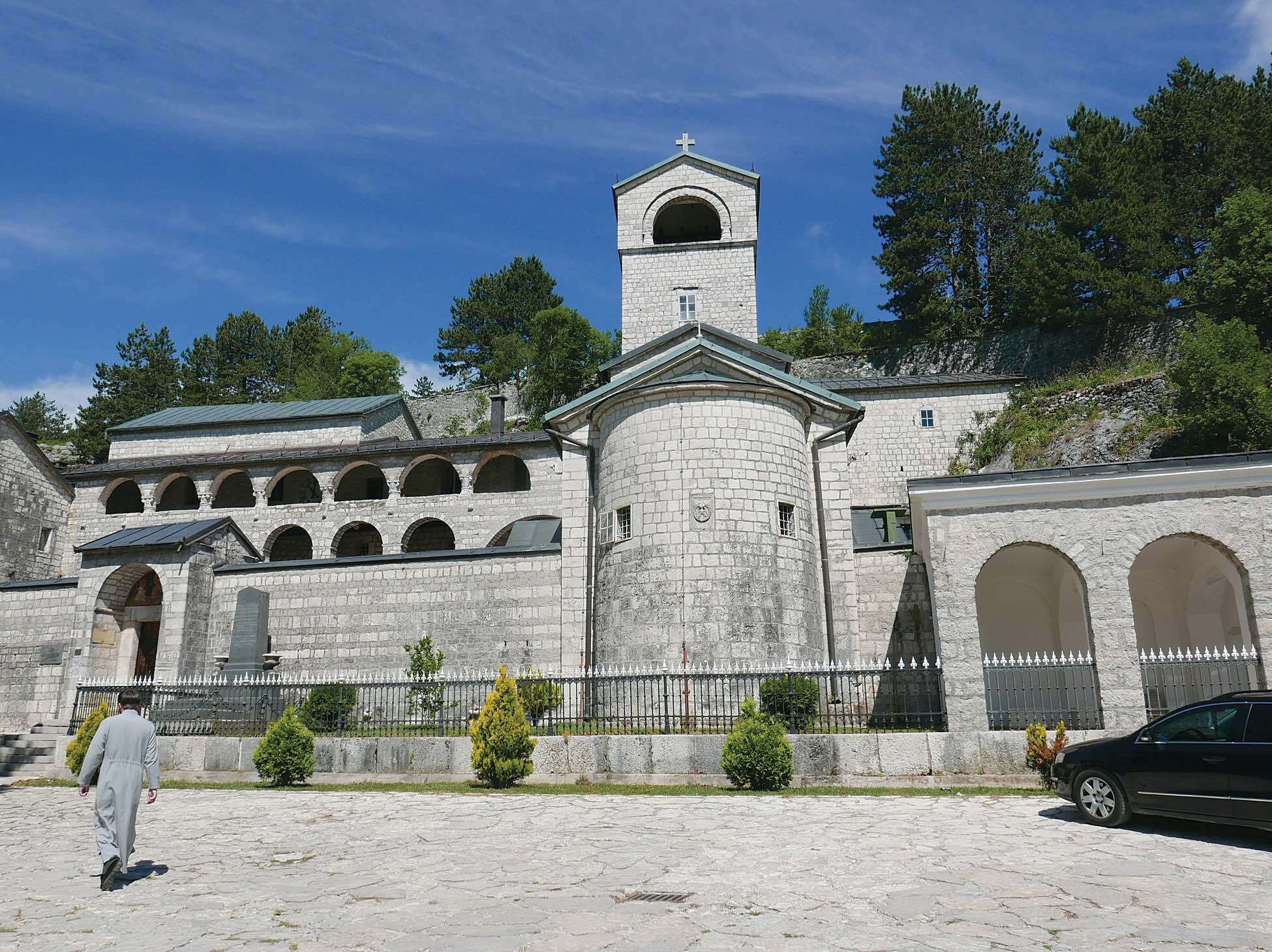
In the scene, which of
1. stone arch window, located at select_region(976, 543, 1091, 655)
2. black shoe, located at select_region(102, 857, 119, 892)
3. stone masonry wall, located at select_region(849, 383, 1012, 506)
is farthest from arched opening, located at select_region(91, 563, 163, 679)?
stone masonry wall, located at select_region(849, 383, 1012, 506)

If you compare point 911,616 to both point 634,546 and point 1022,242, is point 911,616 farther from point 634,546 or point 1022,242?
point 1022,242

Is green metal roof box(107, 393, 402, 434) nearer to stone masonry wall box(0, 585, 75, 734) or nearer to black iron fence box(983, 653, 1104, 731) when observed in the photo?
stone masonry wall box(0, 585, 75, 734)

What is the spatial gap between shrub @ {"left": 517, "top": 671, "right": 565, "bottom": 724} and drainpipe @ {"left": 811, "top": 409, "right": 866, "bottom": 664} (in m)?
6.06

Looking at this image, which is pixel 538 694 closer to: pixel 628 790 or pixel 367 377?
pixel 628 790

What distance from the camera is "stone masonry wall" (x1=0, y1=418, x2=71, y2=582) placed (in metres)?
28.5

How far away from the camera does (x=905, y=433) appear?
33.0 m

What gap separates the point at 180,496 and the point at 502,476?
13.7 meters

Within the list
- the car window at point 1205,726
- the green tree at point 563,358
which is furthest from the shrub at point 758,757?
the green tree at point 563,358

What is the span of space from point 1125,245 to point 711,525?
26.2 metres

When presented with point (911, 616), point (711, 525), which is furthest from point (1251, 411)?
point (711, 525)

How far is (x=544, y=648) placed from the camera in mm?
18797

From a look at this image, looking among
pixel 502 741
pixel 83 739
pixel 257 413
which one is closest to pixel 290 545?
pixel 257 413

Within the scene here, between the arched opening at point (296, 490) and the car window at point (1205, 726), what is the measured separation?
107 feet

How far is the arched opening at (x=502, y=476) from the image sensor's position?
34.6m
